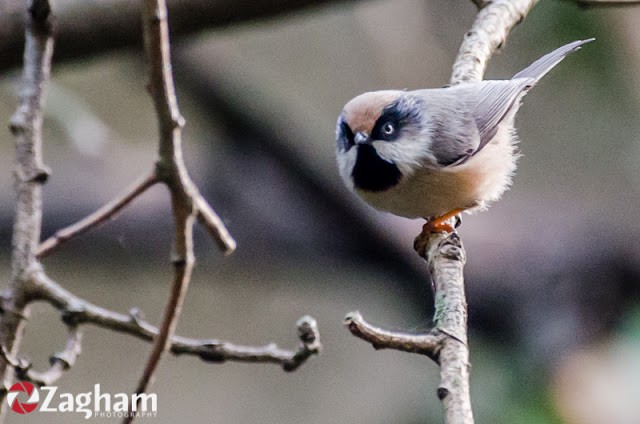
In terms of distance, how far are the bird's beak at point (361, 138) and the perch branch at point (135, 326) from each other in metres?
1.14

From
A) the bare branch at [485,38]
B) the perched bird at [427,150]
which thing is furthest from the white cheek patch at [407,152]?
the bare branch at [485,38]

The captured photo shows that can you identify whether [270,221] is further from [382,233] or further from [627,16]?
[627,16]

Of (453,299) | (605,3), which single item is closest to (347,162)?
(453,299)

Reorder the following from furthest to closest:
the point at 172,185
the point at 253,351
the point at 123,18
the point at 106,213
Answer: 1. the point at 123,18
2. the point at 253,351
3. the point at 106,213
4. the point at 172,185

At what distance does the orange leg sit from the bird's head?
0.69 ft

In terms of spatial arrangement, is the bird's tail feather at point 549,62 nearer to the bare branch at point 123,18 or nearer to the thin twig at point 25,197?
the bare branch at point 123,18

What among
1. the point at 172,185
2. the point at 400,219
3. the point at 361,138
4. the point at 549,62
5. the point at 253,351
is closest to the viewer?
the point at 172,185

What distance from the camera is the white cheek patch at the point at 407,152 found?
10.3 feet

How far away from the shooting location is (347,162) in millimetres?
3180

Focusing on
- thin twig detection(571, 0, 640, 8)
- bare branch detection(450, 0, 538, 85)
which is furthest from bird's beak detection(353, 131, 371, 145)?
thin twig detection(571, 0, 640, 8)

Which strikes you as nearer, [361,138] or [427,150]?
[361,138]

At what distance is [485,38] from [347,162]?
0.78 m

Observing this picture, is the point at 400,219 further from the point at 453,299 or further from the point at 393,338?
the point at 393,338

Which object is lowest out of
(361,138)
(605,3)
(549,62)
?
(361,138)
